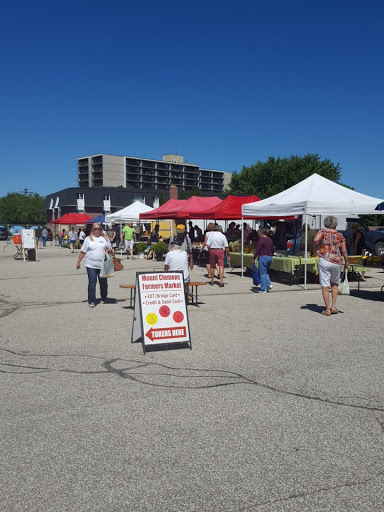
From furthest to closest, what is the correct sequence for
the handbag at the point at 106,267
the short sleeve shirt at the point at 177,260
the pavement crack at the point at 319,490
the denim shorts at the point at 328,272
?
the handbag at the point at 106,267, the short sleeve shirt at the point at 177,260, the denim shorts at the point at 328,272, the pavement crack at the point at 319,490

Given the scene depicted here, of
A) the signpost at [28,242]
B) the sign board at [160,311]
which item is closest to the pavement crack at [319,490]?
the sign board at [160,311]

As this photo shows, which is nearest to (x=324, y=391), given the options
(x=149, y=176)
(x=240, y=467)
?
(x=240, y=467)

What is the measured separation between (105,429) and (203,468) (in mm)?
1011

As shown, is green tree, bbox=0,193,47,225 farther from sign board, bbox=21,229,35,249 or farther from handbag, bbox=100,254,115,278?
handbag, bbox=100,254,115,278

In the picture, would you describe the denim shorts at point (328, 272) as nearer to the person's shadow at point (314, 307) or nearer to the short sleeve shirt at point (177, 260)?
the person's shadow at point (314, 307)

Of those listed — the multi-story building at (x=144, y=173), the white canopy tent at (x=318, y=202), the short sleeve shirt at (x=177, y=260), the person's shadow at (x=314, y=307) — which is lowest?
the person's shadow at (x=314, y=307)

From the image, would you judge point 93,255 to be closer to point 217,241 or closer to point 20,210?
point 217,241

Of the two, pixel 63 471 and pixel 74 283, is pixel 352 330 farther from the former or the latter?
pixel 74 283

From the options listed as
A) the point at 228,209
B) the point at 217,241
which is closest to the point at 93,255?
the point at 217,241

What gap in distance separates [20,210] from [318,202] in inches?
4506

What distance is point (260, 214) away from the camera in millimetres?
14570

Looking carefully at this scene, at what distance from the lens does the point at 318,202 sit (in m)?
12.8

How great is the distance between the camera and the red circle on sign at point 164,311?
677 centimetres

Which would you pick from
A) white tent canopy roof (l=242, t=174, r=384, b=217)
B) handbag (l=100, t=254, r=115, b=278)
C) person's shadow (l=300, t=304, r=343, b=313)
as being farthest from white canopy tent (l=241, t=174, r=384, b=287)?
handbag (l=100, t=254, r=115, b=278)
